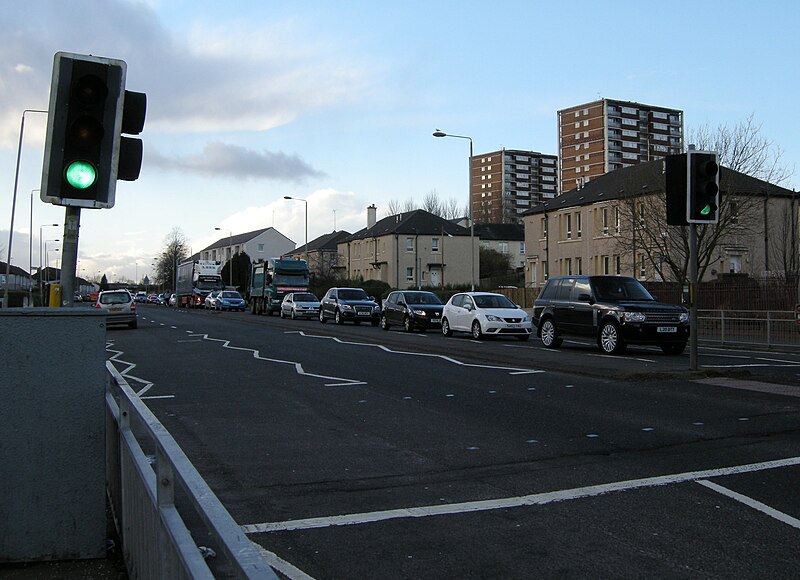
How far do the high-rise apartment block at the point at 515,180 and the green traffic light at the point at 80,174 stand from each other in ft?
523

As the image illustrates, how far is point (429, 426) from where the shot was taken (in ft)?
29.9

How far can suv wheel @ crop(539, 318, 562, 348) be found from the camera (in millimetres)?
20922

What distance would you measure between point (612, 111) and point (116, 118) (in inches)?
5108

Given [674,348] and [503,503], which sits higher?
[674,348]

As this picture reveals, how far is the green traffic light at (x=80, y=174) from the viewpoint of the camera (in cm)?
596

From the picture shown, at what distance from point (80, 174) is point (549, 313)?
16.5 meters

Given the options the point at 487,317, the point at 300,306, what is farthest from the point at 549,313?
the point at 300,306

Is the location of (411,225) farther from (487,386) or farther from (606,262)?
(487,386)

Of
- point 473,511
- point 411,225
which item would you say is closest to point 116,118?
point 473,511

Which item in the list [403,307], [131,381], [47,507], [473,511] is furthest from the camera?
[403,307]

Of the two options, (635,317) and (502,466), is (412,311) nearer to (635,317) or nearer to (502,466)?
(635,317)

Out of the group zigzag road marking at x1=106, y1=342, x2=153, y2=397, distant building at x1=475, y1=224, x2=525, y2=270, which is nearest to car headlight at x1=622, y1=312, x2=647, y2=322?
zigzag road marking at x1=106, y1=342, x2=153, y2=397

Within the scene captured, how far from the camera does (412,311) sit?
29.5 meters

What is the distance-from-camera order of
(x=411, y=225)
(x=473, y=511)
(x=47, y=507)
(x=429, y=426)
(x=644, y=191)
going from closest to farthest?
1. (x=47, y=507)
2. (x=473, y=511)
3. (x=429, y=426)
4. (x=644, y=191)
5. (x=411, y=225)
